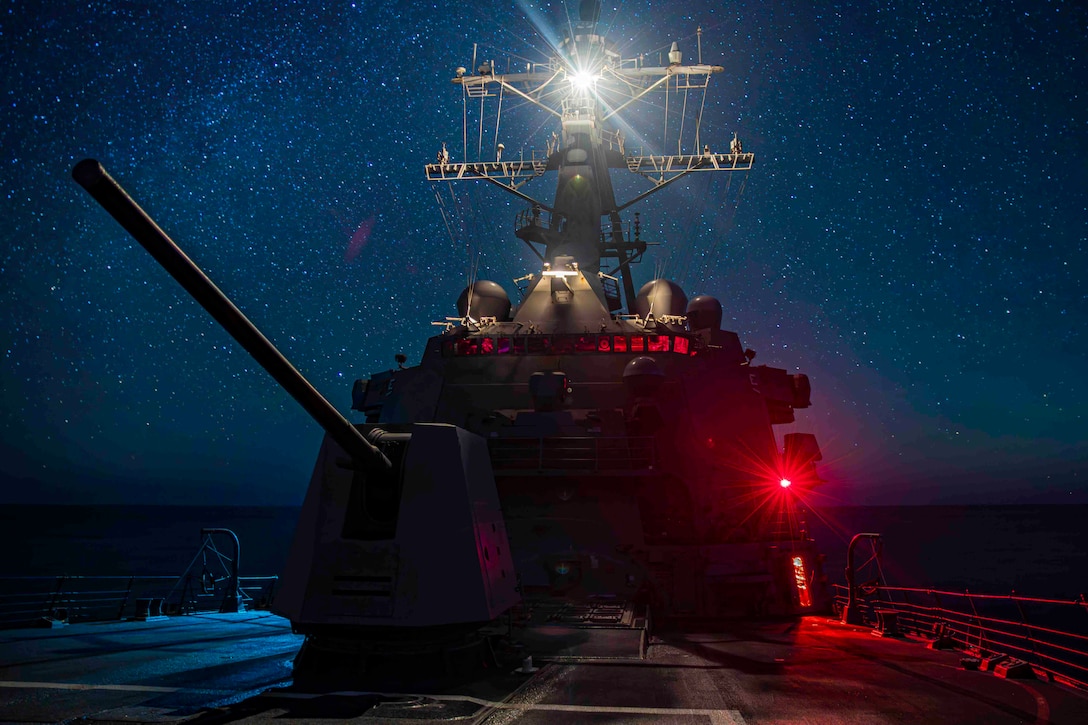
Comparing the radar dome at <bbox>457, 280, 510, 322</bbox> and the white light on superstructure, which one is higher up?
the white light on superstructure

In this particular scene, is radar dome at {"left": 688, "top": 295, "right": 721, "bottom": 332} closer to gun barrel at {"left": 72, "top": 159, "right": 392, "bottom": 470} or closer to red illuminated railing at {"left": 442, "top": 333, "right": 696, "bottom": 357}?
red illuminated railing at {"left": 442, "top": 333, "right": 696, "bottom": 357}

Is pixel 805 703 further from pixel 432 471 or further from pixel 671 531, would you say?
pixel 671 531

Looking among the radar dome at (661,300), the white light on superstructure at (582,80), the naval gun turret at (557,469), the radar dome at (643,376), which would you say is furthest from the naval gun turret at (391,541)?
the white light on superstructure at (582,80)

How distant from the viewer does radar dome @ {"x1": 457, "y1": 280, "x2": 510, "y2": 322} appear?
62.3ft

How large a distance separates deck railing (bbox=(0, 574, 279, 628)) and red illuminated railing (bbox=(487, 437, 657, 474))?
4437 millimetres

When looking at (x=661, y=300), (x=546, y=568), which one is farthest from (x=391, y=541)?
(x=661, y=300)

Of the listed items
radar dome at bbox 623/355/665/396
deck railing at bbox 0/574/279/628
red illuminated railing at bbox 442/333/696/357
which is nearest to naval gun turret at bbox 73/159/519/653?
deck railing at bbox 0/574/279/628

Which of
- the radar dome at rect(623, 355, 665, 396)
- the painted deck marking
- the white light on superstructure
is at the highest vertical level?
the white light on superstructure

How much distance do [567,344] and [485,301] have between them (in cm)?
440

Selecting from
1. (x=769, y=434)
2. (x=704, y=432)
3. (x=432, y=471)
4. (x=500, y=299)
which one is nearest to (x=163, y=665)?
(x=432, y=471)

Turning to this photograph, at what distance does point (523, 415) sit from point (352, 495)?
7.18 m

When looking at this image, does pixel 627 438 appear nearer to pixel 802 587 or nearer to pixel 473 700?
pixel 802 587

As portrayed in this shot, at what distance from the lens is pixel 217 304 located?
16.1ft

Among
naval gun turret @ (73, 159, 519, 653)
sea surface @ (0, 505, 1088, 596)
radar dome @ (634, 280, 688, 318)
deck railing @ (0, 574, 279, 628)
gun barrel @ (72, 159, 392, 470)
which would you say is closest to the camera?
gun barrel @ (72, 159, 392, 470)
